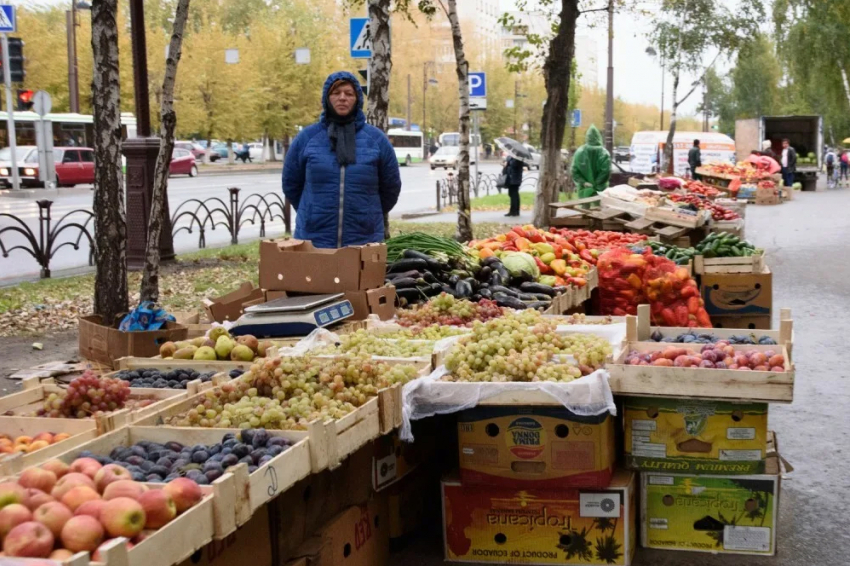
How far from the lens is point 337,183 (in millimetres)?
7418

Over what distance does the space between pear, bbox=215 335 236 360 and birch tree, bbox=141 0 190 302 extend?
4.51 metres

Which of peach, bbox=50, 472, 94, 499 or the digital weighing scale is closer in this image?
peach, bbox=50, 472, 94, 499

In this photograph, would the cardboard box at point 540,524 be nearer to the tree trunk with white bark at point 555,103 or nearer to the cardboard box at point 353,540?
the cardboard box at point 353,540

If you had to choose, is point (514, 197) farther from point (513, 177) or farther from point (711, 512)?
point (711, 512)

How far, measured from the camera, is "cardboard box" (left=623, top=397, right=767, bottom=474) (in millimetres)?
4957

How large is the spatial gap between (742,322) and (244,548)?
22.1ft

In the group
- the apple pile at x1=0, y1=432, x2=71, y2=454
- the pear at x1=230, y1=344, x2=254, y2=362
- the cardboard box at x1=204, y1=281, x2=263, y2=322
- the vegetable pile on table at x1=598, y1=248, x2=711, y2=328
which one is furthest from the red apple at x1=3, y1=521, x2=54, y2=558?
the vegetable pile on table at x1=598, y1=248, x2=711, y2=328

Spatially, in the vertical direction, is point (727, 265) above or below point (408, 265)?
below

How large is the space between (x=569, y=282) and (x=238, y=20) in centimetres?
7815

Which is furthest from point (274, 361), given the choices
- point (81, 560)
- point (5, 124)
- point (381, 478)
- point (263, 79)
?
point (263, 79)

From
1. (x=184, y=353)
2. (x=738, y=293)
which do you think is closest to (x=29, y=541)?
(x=184, y=353)

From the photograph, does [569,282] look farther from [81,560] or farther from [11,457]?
[81,560]

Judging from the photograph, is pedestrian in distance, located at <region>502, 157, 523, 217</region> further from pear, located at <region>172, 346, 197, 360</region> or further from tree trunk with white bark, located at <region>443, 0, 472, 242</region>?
pear, located at <region>172, 346, 197, 360</region>

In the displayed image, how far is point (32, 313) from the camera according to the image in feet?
37.1
